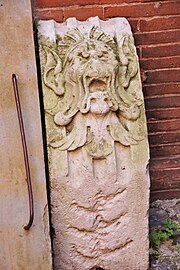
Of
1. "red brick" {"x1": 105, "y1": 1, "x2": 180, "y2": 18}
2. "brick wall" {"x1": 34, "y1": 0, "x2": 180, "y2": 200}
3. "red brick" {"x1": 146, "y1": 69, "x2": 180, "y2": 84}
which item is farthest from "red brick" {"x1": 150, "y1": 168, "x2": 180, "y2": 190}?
"red brick" {"x1": 105, "y1": 1, "x2": 180, "y2": 18}

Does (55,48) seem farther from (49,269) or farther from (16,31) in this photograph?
(49,269)

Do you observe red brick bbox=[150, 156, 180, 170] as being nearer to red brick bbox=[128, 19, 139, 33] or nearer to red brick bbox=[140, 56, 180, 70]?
red brick bbox=[140, 56, 180, 70]

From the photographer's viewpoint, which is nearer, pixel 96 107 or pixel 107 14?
pixel 96 107

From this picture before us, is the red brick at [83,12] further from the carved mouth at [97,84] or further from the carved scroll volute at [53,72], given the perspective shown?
the carved mouth at [97,84]

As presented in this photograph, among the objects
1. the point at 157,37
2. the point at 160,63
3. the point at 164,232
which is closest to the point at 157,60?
the point at 160,63

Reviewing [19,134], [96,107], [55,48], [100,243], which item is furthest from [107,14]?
[100,243]

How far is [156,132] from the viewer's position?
3721mm

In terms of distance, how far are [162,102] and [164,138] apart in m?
0.24

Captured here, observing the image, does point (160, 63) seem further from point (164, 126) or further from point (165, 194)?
point (165, 194)

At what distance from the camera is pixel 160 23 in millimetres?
3557

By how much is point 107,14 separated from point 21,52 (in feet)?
2.23

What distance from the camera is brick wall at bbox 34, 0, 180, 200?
341 cm

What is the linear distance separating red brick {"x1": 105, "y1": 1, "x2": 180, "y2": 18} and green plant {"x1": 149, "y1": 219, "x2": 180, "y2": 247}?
4.19 feet

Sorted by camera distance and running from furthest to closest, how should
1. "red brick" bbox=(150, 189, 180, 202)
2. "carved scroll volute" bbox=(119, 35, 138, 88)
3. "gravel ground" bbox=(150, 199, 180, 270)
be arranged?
"red brick" bbox=(150, 189, 180, 202) → "gravel ground" bbox=(150, 199, 180, 270) → "carved scroll volute" bbox=(119, 35, 138, 88)
